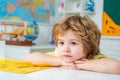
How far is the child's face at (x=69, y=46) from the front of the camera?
1.00 metres

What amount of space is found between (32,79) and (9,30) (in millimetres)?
2520

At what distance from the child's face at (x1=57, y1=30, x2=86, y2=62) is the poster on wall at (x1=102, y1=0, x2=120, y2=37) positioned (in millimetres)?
2162

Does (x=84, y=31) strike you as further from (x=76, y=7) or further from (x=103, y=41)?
(x=76, y=7)

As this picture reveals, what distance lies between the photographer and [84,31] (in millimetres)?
1051

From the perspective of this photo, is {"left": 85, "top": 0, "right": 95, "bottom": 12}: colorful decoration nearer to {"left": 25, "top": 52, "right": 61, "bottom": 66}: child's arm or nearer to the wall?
the wall

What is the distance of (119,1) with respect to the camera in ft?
10.1

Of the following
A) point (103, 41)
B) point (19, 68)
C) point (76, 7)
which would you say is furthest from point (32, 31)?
point (19, 68)

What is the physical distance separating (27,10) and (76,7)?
70 centimetres

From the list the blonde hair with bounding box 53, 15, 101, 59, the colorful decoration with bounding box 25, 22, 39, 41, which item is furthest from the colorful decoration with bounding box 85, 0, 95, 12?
the blonde hair with bounding box 53, 15, 101, 59

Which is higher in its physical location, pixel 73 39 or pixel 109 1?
pixel 109 1

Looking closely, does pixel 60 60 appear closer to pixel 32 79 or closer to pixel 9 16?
pixel 32 79

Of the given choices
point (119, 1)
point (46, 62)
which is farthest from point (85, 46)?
point (119, 1)

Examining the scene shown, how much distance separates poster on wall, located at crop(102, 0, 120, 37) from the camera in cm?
310

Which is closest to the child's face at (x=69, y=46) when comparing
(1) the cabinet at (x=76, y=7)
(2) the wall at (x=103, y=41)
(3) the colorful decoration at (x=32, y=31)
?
(3) the colorful decoration at (x=32, y=31)
